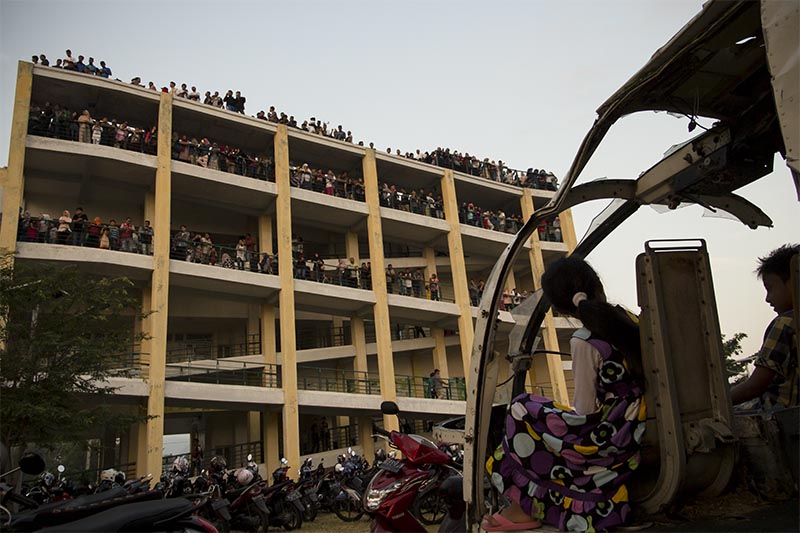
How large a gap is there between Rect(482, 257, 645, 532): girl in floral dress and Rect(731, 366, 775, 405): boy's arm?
79 cm

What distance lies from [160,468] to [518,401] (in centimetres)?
1555

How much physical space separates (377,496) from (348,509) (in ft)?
22.4

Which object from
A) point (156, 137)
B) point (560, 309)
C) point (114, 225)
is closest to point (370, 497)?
point (560, 309)

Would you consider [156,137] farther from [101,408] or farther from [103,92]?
[101,408]

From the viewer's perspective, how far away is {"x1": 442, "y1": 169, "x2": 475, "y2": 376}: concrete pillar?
23203 mm

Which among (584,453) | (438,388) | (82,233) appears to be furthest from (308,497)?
(438,388)

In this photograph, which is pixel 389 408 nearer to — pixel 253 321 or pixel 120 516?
pixel 120 516

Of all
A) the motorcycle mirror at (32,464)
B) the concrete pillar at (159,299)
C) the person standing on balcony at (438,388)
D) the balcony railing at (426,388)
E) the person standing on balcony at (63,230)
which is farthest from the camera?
the balcony railing at (426,388)

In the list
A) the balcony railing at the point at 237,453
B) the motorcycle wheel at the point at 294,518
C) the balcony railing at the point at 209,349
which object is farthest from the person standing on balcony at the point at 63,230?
the motorcycle wheel at the point at 294,518

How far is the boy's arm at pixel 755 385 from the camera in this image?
10.8 ft

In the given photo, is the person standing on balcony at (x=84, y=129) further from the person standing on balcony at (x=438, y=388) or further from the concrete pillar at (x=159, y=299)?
the person standing on balcony at (x=438, y=388)

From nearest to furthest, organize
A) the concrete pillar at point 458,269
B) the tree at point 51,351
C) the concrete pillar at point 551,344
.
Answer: the tree at point 51,351 < the concrete pillar at point 458,269 < the concrete pillar at point 551,344

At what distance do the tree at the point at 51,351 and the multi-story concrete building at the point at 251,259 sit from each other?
3545 mm

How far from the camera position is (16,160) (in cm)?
1667
